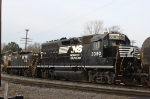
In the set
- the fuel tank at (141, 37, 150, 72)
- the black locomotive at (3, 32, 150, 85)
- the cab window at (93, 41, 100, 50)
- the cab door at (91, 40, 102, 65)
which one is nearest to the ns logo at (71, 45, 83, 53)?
the black locomotive at (3, 32, 150, 85)

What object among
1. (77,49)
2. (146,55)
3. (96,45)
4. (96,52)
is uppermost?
(96,45)

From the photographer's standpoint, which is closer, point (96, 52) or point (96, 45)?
point (96, 52)

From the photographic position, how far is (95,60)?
57.2ft

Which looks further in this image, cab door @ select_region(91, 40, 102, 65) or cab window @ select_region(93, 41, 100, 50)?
cab window @ select_region(93, 41, 100, 50)

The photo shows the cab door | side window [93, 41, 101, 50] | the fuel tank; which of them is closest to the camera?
the fuel tank

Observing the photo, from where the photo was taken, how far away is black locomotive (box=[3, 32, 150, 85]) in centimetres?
1585

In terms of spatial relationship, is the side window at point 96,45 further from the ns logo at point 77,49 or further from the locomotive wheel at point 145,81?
the locomotive wheel at point 145,81

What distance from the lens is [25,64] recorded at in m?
29.7

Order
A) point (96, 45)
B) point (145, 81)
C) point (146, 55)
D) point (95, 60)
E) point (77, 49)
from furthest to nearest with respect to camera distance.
Answer: point (77, 49), point (96, 45), point (95, 60), point (145, 81), point (146, 55)

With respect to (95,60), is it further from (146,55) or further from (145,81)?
(146,55)

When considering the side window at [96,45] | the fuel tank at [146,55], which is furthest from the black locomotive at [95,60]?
the fuel tank at [146,55]

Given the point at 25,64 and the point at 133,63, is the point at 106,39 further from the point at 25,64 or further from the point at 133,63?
the point at 25,64

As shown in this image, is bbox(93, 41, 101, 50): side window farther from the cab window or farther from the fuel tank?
the fuel tank

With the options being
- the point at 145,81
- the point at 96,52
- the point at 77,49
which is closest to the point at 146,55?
the point at 145,81
